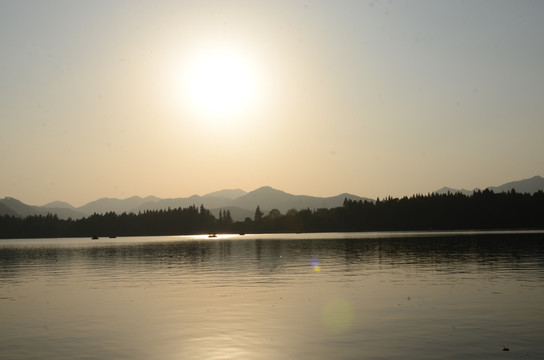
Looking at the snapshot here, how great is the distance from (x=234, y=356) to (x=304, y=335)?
6441 millimetres

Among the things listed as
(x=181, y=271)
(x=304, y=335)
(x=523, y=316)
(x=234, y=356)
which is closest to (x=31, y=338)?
(x=234, y=356)

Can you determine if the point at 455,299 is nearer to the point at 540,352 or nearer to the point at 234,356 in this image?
the point at 540,352

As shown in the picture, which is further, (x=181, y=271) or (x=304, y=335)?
(x=181, y=271)

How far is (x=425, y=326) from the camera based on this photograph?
34.0 metres

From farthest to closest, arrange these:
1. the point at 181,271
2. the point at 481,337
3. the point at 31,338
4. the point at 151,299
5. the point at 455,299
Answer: the point at 181,271
the point at 151,299
the point at 455,299
the point at 31,338
the point at 481,337

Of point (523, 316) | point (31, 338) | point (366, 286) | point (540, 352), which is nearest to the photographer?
point (540, 352)

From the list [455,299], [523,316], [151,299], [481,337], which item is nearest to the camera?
[481,337]

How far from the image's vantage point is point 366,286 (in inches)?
2221

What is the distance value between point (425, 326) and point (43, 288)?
44321 mm

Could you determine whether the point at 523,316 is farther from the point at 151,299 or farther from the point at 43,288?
the point at 43,288

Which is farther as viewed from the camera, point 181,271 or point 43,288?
point 181,271

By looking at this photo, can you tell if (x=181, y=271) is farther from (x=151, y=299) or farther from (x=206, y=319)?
(x=206, y=319)

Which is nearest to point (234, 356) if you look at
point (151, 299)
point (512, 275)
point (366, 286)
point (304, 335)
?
point (304, 335)

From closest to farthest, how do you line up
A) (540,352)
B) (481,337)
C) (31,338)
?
(540,352)
(481,337)
(31,338)
